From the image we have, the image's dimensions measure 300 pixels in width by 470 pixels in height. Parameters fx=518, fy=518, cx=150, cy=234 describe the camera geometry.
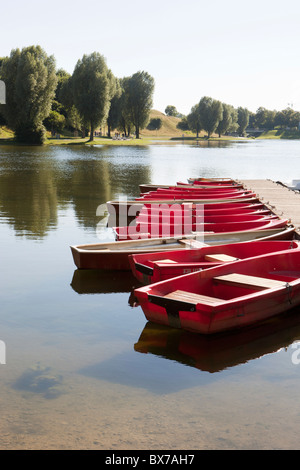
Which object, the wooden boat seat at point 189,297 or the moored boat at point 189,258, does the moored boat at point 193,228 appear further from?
the wooden boat seat at point 189,297

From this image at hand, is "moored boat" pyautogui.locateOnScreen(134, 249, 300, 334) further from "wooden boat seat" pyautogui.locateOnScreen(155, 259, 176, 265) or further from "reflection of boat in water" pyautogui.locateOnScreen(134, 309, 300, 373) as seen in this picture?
"wooden boat seat" pyautogui.locateOnScreen(155, 259, 176, 265)

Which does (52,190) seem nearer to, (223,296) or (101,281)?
(101,281)

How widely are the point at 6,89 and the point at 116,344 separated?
69.7 metres

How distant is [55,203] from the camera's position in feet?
72.8

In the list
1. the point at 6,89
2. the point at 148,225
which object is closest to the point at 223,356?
the point at 148,225

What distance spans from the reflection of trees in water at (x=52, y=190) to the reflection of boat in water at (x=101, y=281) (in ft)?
14.3

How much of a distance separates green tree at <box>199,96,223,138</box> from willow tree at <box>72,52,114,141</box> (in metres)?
62.8

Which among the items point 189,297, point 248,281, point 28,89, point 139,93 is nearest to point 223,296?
point 248,281

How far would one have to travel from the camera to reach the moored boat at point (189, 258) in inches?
348

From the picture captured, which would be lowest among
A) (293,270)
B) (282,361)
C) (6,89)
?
(282,361)

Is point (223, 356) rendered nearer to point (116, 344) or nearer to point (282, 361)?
point (282, 361)

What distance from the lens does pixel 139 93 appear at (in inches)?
3775

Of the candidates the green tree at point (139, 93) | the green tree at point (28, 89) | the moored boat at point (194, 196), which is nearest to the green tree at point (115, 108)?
the green tree at point (139, 93)

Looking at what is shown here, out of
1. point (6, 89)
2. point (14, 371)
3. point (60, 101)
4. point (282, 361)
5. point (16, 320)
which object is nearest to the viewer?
point (14, 371)
